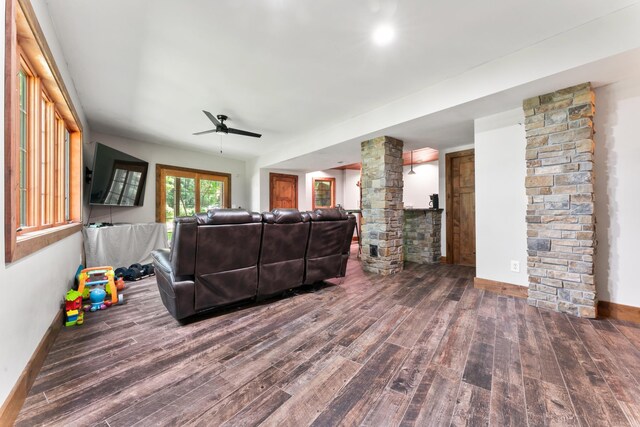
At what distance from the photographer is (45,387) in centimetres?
140

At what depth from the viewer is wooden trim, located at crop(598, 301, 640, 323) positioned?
2.22m

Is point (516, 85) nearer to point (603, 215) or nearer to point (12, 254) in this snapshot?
point (603, 215)

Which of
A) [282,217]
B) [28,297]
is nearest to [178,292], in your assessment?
[28,297]

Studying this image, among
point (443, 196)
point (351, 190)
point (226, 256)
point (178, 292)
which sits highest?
point (351, 190)

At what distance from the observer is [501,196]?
3.01m

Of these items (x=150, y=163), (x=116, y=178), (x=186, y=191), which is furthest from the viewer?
(x=186, y=191)

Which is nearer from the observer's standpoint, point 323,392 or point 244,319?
point 323,392

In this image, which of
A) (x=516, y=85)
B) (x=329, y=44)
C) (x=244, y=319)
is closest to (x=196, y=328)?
(x=244, y=319)

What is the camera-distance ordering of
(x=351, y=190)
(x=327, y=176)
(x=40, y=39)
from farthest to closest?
(x=351, y=190)
(x=327, y=176)
(x=40, y=39)

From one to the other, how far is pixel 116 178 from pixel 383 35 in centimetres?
464

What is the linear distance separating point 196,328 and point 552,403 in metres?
2.40

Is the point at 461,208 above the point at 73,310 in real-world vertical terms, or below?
above

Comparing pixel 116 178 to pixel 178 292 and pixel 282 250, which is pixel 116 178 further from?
pixel 282 250

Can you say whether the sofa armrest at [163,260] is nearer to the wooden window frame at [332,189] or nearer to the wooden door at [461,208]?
the wooden door at [461,208]
